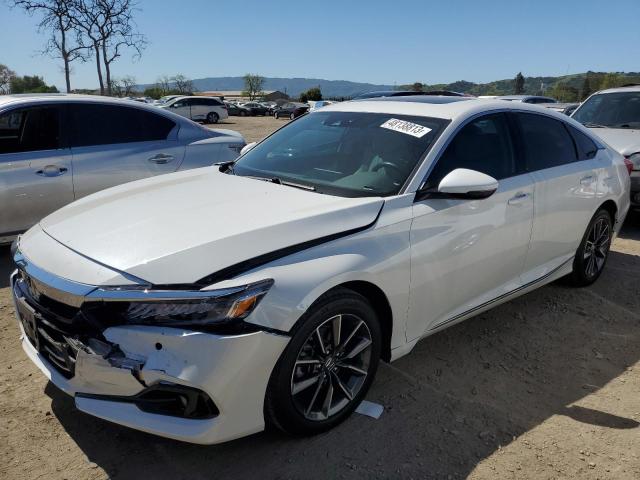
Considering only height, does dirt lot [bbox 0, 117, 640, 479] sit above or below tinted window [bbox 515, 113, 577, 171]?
below

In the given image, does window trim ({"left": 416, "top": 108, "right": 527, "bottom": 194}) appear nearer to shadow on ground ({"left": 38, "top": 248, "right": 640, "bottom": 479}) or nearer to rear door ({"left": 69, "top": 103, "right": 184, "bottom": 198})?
shadow on ground ({"left": 38, "top": 248, "right": 640, "bottom": 479})

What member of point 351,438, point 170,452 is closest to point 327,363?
point 351,438

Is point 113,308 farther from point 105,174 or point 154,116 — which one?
point 154,116

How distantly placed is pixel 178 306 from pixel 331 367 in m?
0.88

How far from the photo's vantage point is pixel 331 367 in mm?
2664

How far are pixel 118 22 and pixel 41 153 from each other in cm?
1840

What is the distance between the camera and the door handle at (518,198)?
11.4 ft

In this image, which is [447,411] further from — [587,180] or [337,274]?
[587,180]

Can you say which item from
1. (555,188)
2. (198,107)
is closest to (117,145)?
(555,188)

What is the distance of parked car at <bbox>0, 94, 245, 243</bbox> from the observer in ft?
16.0

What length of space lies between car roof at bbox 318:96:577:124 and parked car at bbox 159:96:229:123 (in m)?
32.0

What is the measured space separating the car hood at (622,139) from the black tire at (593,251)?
216cm

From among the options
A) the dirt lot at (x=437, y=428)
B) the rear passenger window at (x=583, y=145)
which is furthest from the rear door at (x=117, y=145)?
the rear passenger window at (x=583, y=145)

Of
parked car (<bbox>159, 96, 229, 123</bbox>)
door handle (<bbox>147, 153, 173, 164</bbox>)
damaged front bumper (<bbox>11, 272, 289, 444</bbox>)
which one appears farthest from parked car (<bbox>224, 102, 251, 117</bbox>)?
damaged front bumper (<bbox>11, 272, 289, 444</bbox>)
